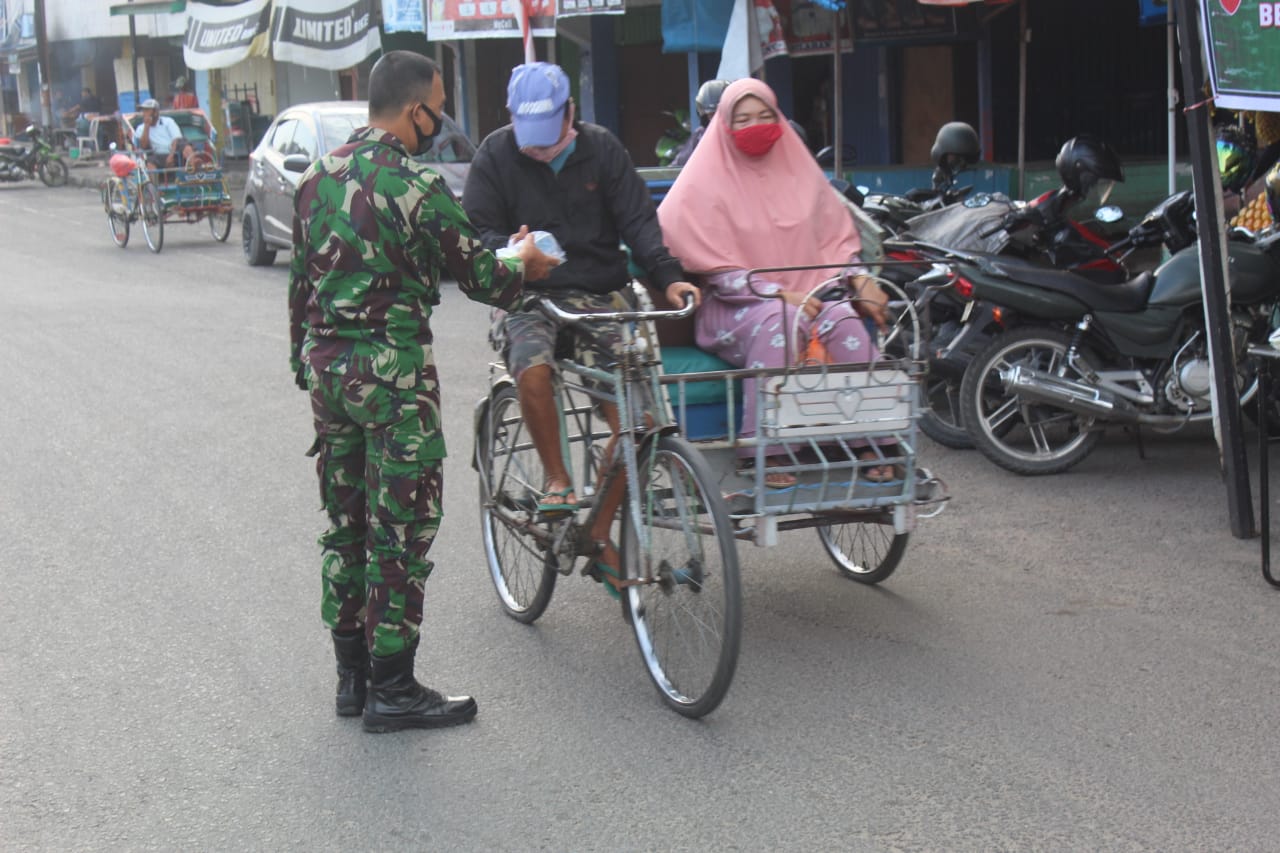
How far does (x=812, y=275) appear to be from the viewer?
549 cm

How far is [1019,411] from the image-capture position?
6.95m

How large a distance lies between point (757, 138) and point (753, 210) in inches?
10.2

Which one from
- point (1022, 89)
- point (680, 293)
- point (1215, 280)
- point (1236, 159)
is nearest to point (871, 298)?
point (680, 293)

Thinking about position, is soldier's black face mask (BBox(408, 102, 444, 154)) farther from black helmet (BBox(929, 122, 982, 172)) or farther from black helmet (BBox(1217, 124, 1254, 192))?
black helmet (BBox(929, 122, 982, 172))

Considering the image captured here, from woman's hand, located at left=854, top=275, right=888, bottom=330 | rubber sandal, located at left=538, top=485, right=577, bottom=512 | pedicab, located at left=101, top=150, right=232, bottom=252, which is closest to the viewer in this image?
rubber sandal, located at left=538, top=485, right=577, bottom=512

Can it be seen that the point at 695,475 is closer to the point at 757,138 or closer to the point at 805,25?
the point at 757,138

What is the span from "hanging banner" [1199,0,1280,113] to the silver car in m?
9.44

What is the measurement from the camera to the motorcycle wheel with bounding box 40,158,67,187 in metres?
31.1

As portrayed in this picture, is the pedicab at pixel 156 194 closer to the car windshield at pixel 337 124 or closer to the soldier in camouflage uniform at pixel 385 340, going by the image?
the car windshield at pixel 337 124

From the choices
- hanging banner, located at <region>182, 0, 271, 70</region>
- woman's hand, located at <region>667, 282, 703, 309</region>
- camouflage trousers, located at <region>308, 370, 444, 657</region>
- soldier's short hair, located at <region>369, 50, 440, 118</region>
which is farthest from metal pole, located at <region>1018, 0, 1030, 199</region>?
hanging banner, located at <region>182, 0, 271, 70</region>

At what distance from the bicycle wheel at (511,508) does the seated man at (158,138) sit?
14.8 metres

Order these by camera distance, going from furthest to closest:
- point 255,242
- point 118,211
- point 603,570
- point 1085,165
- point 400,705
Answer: point 118,211 → point 255,242 → point 1085,165 → point 603,570 → point 400,705

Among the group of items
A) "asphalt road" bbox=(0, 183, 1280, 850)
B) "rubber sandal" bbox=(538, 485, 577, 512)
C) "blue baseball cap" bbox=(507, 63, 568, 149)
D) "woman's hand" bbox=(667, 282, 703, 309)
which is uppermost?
"blue baseball cap" bbox=(507, 63, 568, 149)

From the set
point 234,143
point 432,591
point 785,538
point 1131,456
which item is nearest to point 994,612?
point 785,538
